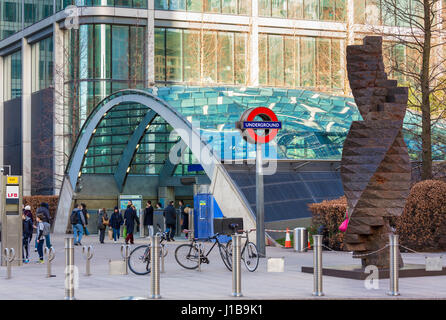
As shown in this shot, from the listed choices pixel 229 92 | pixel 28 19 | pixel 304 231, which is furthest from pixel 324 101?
pixel 28 19

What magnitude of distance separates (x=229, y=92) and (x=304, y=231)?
13580mm

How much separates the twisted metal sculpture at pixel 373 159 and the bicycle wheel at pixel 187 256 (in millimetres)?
3760

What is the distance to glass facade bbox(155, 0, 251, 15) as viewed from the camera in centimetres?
6191

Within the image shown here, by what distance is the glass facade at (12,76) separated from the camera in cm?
6988

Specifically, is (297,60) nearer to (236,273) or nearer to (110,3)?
(110,3)

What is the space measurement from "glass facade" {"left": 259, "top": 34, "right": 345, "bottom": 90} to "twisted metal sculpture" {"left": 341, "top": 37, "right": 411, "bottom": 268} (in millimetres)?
46342

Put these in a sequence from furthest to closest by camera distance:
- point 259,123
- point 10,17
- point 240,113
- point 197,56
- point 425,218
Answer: point 10,17 < point 197,56 < point 240,113 < point 425,218 < point 259,123

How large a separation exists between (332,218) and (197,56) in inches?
1437

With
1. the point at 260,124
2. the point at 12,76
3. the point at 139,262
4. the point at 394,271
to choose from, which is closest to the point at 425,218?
the point at 260,124

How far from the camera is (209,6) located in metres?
63.3

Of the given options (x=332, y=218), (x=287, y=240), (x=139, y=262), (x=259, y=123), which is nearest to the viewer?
(x=139, y=262)

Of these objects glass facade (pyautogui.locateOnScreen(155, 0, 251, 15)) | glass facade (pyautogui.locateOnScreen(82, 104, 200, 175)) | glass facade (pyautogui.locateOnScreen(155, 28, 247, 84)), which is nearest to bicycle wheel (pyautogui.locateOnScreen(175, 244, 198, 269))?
glass facade (pyautogui.locateOnScreen(82, 104, 200, 175))

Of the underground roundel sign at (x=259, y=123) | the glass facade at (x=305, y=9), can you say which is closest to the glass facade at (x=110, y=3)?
the glass facade at (x=305, y=9)

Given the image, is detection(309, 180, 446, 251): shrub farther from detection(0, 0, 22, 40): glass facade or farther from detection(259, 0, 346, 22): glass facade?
detection(0, 0, 22, 40): glass facade
